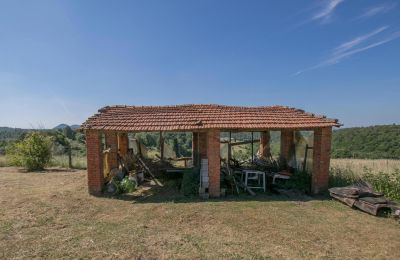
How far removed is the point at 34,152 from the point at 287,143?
14696mm

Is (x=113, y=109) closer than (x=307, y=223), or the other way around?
(x=307, y=223)

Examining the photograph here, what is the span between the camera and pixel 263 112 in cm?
1161

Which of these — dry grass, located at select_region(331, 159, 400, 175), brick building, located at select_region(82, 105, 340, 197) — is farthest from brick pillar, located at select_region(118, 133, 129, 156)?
dry grass, located at select_region(331, 159, 400, 175)

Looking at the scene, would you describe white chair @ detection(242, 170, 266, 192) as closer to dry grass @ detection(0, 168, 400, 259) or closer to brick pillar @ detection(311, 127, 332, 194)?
dry grass @ detection(0, 168, 400, 259)

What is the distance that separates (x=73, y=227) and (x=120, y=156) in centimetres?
614

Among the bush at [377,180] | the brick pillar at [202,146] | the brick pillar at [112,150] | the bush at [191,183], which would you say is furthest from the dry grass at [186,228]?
the brick pillar at [202,146]

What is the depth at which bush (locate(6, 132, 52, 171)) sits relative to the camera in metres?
15.8

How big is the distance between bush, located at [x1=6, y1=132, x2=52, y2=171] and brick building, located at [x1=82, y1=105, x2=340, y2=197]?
24.0 ft

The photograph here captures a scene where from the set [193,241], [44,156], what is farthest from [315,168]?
[44,156]

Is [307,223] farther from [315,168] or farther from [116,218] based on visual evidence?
[116,218]

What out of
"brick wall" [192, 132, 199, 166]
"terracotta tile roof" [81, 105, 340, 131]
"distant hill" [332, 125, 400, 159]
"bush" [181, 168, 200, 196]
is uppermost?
"terracotta tile roof" [81, 105, 340, 131]

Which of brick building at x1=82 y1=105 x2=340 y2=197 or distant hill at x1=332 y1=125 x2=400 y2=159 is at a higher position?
brick building at x1=82 y1=105 x2=340 y2=197

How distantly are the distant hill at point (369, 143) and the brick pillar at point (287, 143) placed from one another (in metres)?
18.2

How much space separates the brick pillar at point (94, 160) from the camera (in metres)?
9.77
